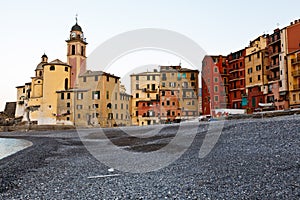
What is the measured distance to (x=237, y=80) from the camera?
66562mm

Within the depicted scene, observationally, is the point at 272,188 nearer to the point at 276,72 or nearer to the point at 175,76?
the point at 276,72

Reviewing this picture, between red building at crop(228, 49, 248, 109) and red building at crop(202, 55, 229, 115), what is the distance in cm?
177

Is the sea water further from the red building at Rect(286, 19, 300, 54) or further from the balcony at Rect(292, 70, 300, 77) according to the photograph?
the red building at Rect(286, 19, 300, 54)

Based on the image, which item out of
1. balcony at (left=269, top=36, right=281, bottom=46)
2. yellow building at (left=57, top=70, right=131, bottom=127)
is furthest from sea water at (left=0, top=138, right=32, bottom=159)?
balcony at (left=269, top=36, right=281, bottom=46)

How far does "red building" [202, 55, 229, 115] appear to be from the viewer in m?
69.6

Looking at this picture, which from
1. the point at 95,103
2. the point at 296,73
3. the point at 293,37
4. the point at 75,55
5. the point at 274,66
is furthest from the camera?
the point at 75,55

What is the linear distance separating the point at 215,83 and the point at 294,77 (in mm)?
23273

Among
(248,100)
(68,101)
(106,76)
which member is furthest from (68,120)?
(248,100)

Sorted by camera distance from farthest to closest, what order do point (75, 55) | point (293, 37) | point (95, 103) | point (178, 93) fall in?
point (75, 55)
point (178, 93)
point (95, 103)
point (293, 37)

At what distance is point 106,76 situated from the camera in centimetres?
7212

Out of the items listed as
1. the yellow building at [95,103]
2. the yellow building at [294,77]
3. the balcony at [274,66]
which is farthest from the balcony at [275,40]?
the yellow building at [95,103]

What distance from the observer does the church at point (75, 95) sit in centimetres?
7038

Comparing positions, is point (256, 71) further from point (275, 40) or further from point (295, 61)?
point (295, 61)

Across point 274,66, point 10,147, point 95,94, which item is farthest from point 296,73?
point 95,94
